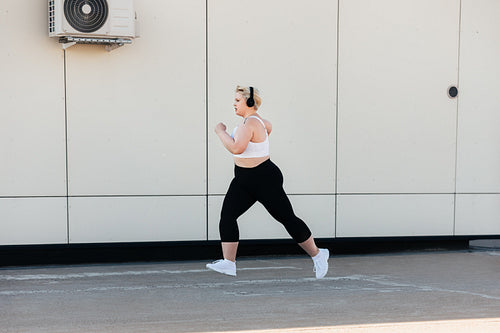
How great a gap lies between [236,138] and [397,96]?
3.12 meters

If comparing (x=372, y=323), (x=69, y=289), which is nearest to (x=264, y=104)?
(x=69, y=289)

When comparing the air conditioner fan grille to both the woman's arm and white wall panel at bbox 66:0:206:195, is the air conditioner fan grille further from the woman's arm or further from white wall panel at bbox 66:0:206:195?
the woman's arm

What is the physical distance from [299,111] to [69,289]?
347 cm

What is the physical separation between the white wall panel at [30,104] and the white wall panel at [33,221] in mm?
111

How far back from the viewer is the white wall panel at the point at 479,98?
368 inches

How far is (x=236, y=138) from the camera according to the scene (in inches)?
269

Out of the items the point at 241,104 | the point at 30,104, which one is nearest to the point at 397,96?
the point at 241,104

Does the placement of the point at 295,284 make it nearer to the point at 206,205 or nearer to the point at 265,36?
the point at 206,205

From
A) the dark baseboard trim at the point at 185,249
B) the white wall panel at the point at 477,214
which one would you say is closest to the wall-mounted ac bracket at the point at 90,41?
the dark baseboard trim at the point at 185,249

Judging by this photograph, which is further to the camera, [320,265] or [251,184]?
[320,265]

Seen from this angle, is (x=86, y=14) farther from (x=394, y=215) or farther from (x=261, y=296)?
(x=394, y=215)

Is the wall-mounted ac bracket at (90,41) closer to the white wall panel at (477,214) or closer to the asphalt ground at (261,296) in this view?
the asphalt ground at (261,296)

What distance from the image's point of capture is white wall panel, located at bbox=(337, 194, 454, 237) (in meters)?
9.12

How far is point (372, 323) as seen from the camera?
567 centimetres
